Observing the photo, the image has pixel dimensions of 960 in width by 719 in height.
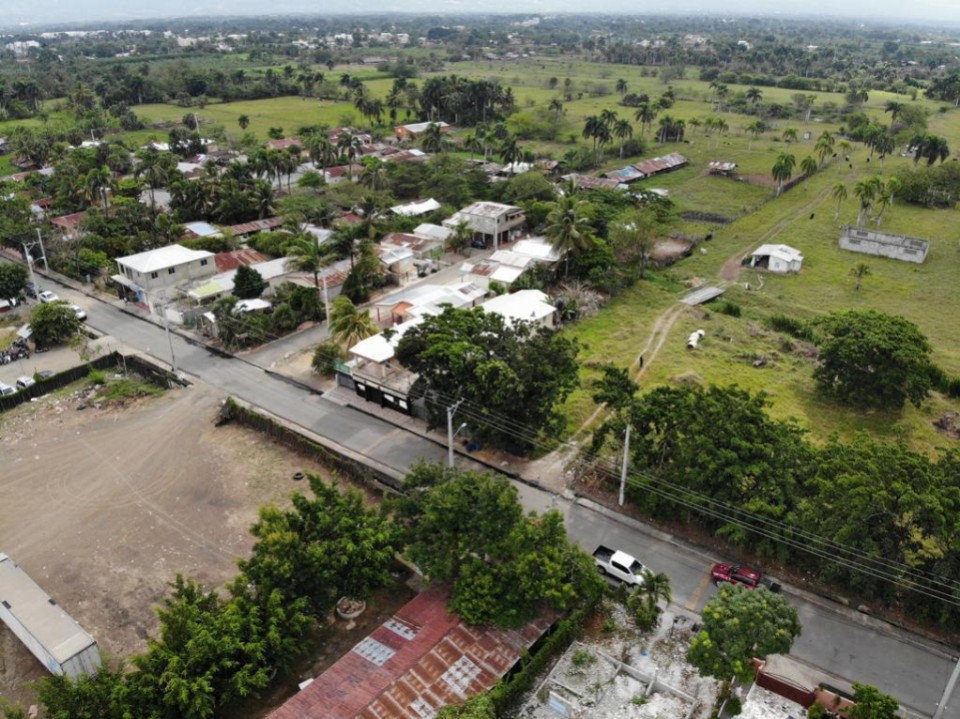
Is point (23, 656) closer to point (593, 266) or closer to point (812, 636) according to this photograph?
point (812, 636)

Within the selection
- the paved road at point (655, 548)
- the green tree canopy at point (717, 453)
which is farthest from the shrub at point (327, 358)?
the green tree canopy at point (717, 453)

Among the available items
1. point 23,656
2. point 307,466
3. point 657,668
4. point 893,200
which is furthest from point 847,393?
point 893,200

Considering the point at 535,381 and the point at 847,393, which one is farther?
the point at 847,393

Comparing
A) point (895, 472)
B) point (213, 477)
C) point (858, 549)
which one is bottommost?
point (213, 477)

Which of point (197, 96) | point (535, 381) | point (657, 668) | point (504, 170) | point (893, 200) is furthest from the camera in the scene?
point (197, 96)

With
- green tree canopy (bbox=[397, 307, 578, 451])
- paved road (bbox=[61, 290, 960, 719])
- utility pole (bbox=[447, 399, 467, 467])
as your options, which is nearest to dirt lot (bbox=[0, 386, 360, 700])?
paved road (bbox=[61, 290, 960, 719])

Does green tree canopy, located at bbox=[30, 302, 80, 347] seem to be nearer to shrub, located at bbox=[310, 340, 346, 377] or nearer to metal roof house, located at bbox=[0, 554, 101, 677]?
shrub, located at bbox=[310, 340, 346, 377]

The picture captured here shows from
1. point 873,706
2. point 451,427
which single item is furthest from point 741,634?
point 451,427

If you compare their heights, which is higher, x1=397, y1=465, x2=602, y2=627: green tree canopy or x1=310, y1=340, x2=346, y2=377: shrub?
x1=397, y1=465, x2=602, y2=627: green tree canopy
